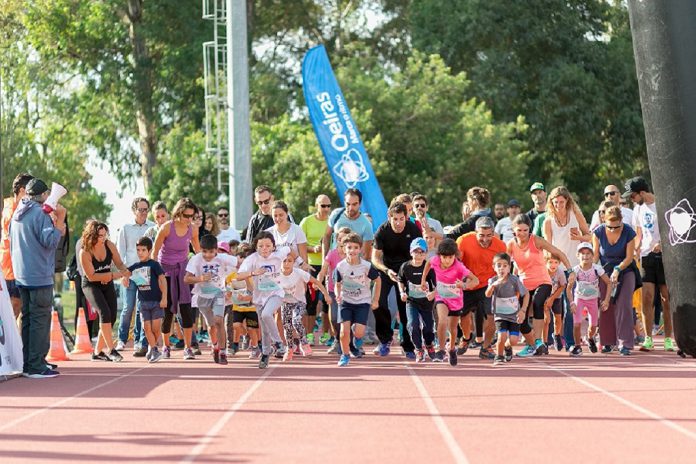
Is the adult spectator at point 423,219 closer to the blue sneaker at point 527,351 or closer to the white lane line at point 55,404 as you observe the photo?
the blue sneaker at point 527,351

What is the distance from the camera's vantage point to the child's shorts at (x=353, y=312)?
15.7 metres

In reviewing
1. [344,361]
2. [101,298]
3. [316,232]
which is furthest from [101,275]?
[344,361]

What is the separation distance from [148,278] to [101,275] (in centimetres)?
65

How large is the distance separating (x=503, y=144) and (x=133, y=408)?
79.2ft

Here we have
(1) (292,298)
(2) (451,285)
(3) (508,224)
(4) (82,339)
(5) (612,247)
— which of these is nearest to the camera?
(2) (451,285)

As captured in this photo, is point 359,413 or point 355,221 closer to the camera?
point 359,413

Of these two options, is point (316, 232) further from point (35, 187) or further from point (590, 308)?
point (35, 187)

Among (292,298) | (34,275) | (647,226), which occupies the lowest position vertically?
(292,298)

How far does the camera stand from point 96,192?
64875 mm

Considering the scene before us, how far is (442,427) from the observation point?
9562mm

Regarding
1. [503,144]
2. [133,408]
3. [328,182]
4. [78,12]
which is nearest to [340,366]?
[133,408]

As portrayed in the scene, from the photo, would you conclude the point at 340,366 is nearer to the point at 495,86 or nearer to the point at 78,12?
the point at 495,86

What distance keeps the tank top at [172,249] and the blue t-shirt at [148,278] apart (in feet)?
0.98

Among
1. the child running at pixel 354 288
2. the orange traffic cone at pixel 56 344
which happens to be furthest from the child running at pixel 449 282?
the orange traffic cone at pixel 56 344
